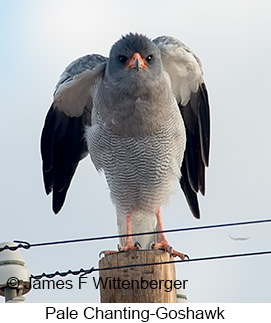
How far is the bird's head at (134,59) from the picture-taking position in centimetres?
874

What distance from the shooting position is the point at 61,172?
9992mm

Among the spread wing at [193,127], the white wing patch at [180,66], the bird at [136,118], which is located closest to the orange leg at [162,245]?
the bird at [136,118]

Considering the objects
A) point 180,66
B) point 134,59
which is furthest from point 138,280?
point 180,66

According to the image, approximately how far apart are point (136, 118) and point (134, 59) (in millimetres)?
656

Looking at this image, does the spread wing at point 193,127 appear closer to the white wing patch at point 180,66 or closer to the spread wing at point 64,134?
the white wing patch at point 180,66

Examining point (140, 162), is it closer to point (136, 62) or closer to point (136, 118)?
point (136, 118)

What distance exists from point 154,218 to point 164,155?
33.1 inches

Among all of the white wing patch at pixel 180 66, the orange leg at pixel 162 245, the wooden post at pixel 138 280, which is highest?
the white wing patch at pixel 180 66

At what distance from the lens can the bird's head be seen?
8742 millimetres

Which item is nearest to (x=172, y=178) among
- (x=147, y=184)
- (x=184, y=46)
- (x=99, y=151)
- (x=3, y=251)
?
(x=147, y=184)

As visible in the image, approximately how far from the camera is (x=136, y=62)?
8.66 meters

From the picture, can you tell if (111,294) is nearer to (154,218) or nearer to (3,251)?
(3,251)

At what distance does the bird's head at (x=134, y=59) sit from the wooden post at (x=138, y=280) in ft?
10.1

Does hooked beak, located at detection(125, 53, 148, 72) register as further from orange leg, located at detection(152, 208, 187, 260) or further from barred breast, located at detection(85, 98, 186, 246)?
orange leg, located at detection(152, 208, 187, 260)
